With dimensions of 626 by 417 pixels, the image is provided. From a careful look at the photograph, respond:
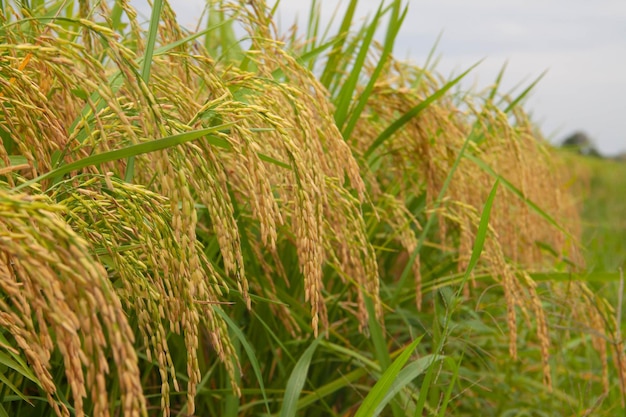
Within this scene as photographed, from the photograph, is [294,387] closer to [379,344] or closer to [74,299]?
[379,344]

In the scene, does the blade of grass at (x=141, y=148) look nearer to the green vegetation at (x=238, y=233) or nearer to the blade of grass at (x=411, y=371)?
the green vegetation at (x=238, y=233)

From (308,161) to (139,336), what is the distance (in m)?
0.89

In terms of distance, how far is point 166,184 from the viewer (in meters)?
1.07

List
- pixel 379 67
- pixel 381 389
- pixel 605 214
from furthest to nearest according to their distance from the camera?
pixel 605 214 < pixel 379 67 < pixel 381 389

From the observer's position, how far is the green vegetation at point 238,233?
1.10 meters

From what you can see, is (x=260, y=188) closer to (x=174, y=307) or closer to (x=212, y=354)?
(x=174, y=307)

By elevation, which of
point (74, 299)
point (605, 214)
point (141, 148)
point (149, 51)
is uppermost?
point (149, 51)

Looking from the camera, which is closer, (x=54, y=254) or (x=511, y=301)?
(x=54, y=254)

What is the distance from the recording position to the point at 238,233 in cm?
143

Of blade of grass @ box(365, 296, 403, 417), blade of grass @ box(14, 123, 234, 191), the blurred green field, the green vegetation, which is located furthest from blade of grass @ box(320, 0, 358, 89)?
the blurred green field

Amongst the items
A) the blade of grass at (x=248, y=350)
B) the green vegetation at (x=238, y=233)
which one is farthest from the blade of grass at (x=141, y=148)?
the blade of grass at (x=248, y=350)

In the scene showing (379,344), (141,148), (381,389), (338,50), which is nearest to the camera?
(141,148)

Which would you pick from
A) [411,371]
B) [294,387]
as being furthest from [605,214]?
[294,387]

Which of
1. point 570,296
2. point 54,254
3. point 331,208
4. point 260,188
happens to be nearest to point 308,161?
point 260,188
